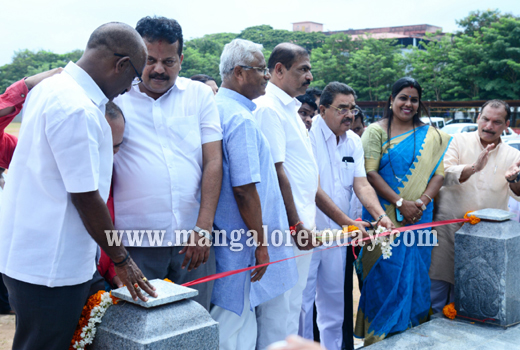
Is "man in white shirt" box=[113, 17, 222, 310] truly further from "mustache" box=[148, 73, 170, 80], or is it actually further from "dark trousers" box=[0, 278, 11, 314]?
"dark trousers" box=[0, 278, 11, 314]

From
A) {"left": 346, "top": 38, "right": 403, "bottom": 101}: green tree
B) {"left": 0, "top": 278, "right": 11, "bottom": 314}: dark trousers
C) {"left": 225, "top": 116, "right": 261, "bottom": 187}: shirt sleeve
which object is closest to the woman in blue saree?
{"left": 225, "top": 116, "right": 261, "bottom": 187}: shirt sleeve

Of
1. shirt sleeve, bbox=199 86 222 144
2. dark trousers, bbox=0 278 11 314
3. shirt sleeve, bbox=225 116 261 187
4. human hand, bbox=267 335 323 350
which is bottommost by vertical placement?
dark trousers, bbox=0 278 11 314

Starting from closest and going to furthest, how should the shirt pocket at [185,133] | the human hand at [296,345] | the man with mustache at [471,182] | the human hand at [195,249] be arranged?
the human hand at [296,345]
the human hand at [195,249]
the shirt pocket at [185,133]
the man with mustache at [471,182]

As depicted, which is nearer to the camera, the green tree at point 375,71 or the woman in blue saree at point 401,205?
the woman in blue saree at point 401,205

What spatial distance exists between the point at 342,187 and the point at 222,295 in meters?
1.59

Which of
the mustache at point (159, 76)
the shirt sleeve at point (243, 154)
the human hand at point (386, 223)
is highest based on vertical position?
the mustache at point (159, 76)

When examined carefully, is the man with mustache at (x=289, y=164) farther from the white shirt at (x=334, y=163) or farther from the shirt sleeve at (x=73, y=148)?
the shirt sleeve at (x=73, y=148)

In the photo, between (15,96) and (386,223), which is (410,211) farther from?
(15,96)

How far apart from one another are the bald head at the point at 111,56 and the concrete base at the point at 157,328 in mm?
877

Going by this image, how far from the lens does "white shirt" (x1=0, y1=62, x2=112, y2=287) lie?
1.68m

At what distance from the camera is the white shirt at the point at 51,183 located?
1682 millimetres

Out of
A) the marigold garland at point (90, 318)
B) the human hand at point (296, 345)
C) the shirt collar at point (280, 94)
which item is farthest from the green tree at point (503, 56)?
the human hand at point (296, 345)

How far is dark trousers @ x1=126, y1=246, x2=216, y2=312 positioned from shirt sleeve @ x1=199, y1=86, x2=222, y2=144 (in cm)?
60

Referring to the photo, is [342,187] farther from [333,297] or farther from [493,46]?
[493,46]
